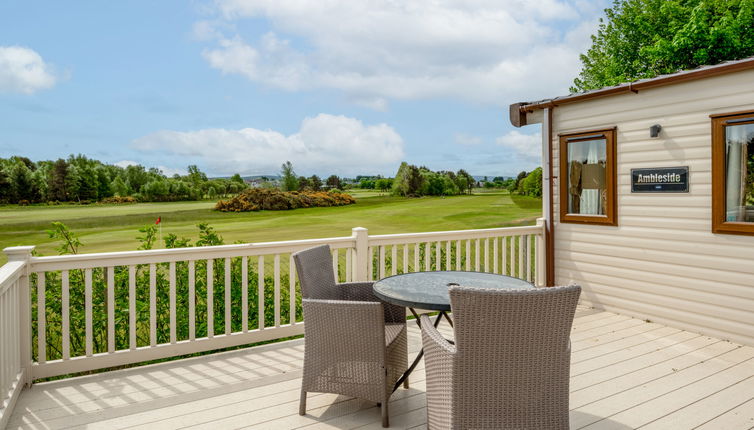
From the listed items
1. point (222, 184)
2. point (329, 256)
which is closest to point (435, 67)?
point (222, 184)

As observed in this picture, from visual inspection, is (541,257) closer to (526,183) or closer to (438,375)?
(438,375)

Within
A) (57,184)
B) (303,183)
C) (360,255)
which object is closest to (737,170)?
(360,255)

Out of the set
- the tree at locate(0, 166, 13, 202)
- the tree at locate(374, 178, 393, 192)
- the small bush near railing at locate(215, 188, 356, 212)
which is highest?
the tree at locate(374, 178, 393, 192)

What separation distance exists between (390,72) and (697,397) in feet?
73.9

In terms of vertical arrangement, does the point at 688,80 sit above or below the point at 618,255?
above

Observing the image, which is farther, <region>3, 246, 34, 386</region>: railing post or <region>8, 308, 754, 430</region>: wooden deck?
<region>3, 246, 34, 386</region>: railing post

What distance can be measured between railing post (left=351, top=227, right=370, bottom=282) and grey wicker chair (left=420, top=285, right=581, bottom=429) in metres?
Answer: 2.25

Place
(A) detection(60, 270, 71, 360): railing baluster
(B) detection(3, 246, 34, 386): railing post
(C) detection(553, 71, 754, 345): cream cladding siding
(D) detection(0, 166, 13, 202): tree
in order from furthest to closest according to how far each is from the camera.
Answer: (D) detection(0, 166, 13, 202): tree, (C) detection(553, 71, 754, 345): cream cladding siding, (A) detection(60, 270, 71, 360): railing baluster, (B) detection(3, 246, 34, 386): railing post

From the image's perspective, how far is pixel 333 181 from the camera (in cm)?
1378

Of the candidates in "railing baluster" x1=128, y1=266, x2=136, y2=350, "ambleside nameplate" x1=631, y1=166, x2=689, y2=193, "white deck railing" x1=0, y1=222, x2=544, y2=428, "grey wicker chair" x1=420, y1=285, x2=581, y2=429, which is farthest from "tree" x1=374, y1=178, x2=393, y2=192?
"grey wicker chair" x1=420, y1=285, x2=581, y2=429

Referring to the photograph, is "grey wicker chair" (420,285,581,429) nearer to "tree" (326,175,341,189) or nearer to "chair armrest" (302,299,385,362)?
"chair armrest" (302,299,385,362)

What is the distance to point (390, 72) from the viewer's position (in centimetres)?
2377

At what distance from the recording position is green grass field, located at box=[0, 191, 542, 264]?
782 centimetres

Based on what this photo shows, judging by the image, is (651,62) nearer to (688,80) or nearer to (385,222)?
(385,222)
